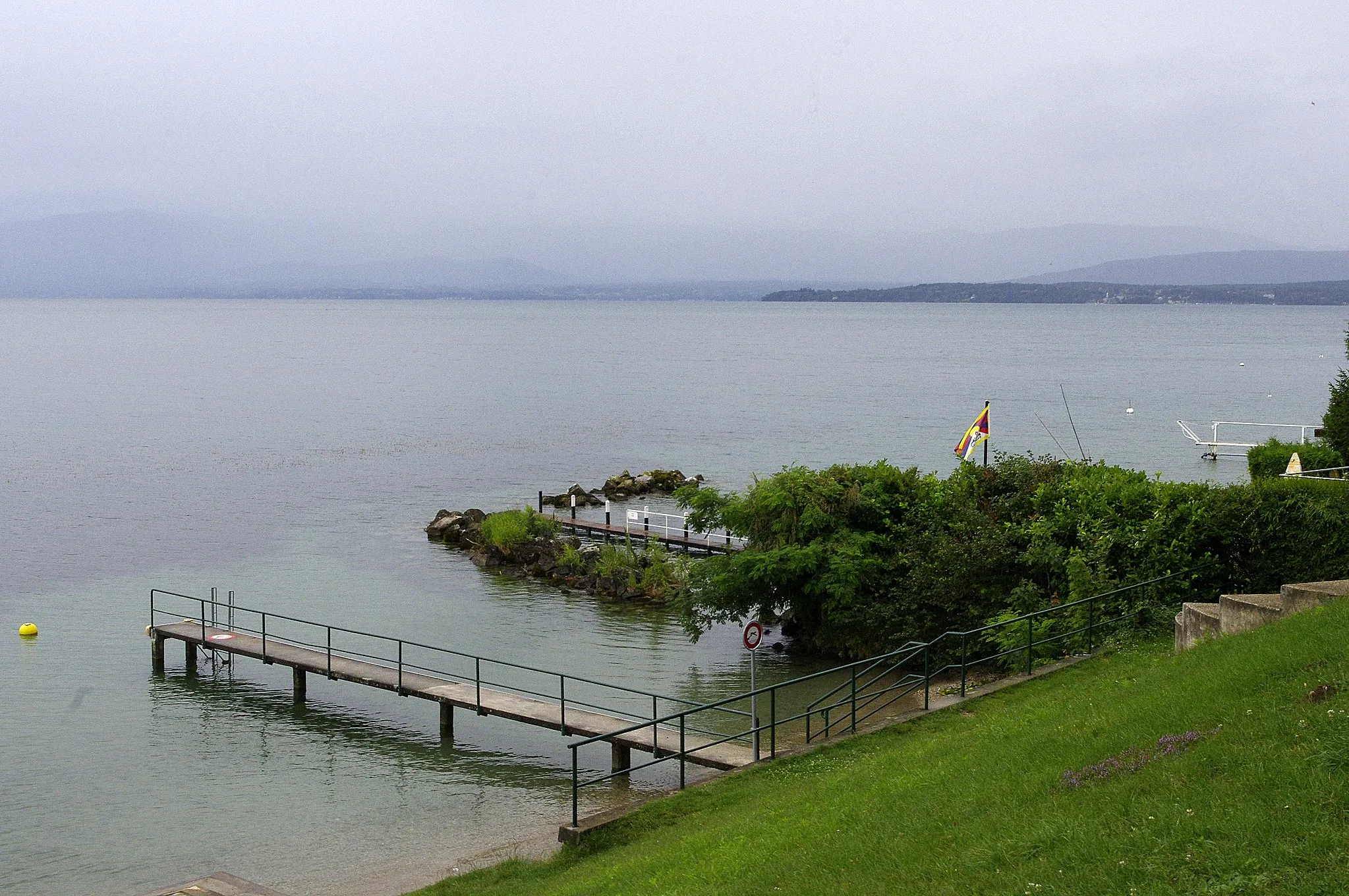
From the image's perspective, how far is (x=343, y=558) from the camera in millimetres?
44812

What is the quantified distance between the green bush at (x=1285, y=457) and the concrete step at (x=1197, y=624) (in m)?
17.9

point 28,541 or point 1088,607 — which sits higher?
point 1088,607

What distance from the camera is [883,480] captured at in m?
29.3

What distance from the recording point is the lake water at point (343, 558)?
21016 millimetres

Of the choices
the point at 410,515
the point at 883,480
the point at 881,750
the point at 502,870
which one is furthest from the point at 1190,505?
the point at 410,515

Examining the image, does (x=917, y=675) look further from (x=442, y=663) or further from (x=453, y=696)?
(x=442, y=663)

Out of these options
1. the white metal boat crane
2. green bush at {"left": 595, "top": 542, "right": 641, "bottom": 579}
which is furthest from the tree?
the white metal boat crane

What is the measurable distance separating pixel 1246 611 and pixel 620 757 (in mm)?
10437

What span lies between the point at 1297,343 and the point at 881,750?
682ft

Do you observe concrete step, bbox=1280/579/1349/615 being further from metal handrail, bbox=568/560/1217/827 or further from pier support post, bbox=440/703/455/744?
pier support post, bbox=440/703/455/744

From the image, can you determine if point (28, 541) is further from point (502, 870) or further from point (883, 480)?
point (502, 870)

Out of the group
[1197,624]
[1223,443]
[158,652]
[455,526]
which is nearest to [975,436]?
[455,526]

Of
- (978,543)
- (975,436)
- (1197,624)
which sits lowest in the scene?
(978,543)

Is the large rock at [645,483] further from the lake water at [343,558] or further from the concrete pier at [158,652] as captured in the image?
the concrete pier at [158,652]
